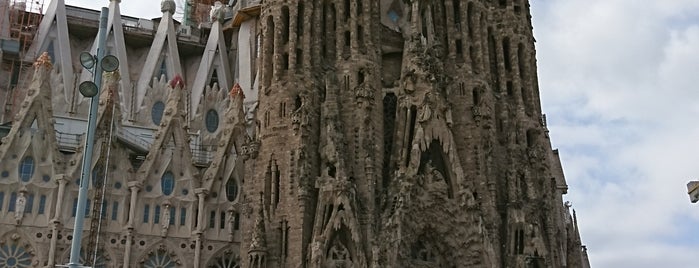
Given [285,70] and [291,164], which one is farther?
[285,70]

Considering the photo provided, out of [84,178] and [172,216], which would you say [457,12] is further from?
[84,178]

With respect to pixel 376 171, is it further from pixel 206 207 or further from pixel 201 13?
pixel 201 13

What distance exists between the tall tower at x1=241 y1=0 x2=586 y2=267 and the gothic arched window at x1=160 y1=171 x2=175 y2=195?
3908mm

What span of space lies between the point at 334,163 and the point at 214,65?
16236 mm

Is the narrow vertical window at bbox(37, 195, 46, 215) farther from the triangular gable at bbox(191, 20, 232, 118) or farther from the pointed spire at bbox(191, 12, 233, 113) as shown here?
the triangular gable at bbox(191, 20, 232, 118)

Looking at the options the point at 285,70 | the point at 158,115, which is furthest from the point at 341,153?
the point at 158,115

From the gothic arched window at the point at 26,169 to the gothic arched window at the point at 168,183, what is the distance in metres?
5.34

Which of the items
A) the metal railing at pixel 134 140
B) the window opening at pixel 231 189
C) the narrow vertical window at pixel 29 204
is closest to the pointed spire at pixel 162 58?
the metal railing at pixel 134 140

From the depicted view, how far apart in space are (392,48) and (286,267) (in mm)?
11843

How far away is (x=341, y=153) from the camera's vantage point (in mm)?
30812

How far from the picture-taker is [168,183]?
34.5 metres

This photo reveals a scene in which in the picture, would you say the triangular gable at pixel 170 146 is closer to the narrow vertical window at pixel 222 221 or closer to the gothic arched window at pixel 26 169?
the narrow vertical window at pixel 222 221

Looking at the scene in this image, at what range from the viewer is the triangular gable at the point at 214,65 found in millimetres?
43031

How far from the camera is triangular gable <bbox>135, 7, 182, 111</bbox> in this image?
4231 cm
